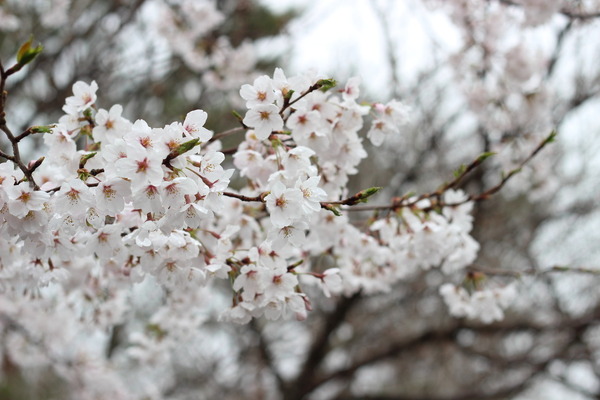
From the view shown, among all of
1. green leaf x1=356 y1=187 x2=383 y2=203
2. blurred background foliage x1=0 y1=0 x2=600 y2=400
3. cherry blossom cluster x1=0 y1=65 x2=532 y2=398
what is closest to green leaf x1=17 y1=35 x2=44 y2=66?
cherry blossom cluster x1=0 y1=65 x2=532 y2=398

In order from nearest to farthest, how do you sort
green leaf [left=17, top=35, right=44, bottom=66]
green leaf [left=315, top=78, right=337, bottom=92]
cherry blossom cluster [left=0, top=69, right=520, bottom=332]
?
green leaf [left=17, top=35, right=44, bottom=66]
cherry blossom cluster [left=0, top=69, right=520, bottom=332]
green leaf [left=315, top=78, right=337, bottom=92]

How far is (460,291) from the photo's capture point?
2375mm

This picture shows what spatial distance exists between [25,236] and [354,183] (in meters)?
4.95

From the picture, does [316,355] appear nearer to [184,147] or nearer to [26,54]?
[184,147]

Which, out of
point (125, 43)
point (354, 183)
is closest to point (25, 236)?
point (125, 43)

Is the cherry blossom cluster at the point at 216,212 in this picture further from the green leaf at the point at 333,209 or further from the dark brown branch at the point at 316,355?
the dark brown branch at the point at 316,355

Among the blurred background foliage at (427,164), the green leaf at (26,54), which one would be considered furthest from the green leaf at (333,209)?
the blurred background foliage at (427,164)

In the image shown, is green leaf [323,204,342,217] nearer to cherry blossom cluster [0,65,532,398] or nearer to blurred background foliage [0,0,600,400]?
cherry blossom cluster [0,65,532,398]

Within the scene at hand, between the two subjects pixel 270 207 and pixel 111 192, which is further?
pixel 270 207

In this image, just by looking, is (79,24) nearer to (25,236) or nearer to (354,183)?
(354,183)

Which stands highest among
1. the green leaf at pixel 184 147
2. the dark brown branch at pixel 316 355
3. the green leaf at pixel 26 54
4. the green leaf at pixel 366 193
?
the dark brown branch at pixel 316 355

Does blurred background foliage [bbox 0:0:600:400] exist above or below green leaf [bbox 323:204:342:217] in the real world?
above

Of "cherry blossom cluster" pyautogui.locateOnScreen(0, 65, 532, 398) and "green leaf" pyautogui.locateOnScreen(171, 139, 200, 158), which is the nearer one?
"green leaf" pyautogui.locateOnScreen(171, 139, 200, 158)

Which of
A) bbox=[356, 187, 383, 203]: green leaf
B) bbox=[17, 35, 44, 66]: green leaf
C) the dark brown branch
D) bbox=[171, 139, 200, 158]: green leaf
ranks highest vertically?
the dark brown branch
